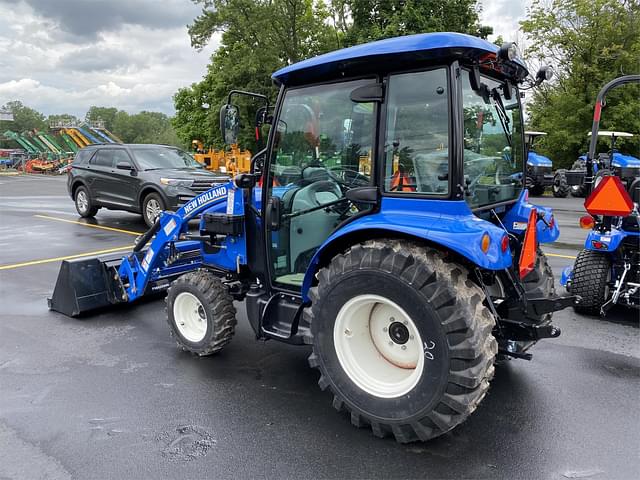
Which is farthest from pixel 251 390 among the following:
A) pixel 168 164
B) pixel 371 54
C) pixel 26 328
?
pixel 168 164

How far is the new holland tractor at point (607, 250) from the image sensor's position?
4.78 metres

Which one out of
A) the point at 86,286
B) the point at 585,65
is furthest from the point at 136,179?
the point at 585,65

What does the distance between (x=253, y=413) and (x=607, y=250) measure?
12.5ft

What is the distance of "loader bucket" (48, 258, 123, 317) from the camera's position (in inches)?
204

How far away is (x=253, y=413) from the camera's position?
3.34 meters

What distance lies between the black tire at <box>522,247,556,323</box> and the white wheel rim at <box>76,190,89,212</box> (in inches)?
446

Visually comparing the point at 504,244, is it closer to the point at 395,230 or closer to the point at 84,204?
the point at 395,230

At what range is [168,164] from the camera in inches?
443

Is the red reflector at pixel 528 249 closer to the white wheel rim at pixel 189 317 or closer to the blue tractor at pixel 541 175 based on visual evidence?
the white wheel rim at pixel 189 317

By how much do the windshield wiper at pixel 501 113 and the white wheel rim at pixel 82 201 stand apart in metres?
11.3

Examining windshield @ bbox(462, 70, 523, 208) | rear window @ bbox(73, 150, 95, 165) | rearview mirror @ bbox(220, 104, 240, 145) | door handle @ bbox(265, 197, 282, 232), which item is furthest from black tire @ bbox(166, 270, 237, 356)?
rear window @ bbox(73, 150, 95, 165)

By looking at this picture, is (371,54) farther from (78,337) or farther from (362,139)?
(78,337)

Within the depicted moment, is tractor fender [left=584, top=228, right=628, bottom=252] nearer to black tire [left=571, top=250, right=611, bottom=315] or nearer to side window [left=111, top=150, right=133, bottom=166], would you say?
black tire [left=571, top=250, right=611, bottom=315]

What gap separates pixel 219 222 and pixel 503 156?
7.31 feet
